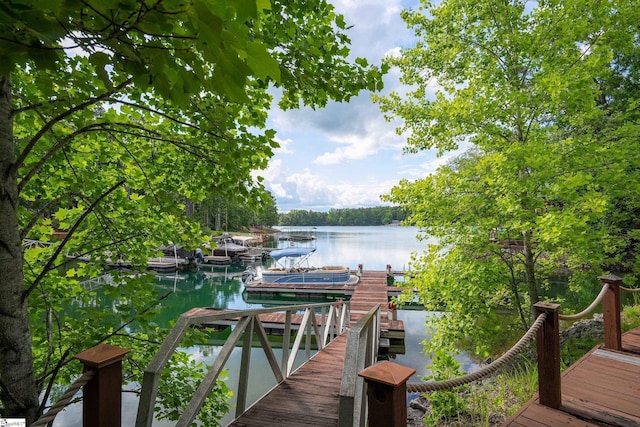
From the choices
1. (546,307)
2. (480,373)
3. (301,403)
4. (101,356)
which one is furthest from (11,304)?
(546,307)

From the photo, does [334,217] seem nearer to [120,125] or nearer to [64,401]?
[120,125]

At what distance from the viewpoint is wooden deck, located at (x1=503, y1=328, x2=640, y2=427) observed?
2660 mm

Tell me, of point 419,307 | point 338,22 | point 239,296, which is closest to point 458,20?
point 338,22

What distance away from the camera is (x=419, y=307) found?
17.3 m

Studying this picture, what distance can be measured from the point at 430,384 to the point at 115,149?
332 cm

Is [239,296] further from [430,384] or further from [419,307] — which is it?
[430,384]

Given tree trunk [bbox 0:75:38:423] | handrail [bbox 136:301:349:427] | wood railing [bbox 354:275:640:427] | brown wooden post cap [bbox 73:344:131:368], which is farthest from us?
handrail [bbox 136:301:349:427]

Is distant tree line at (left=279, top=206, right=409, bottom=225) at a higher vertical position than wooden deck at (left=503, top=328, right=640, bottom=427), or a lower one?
higher

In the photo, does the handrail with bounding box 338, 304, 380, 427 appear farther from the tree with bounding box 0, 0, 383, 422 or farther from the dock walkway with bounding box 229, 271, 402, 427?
the tree with bounding box 0, 0, 383, 422

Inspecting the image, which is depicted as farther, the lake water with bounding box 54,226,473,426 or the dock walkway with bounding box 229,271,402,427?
the lake water with bounding box 54,226,473,426

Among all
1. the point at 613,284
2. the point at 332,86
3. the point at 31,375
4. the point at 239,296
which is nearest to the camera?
the point at 31,375

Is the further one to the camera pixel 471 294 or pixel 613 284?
pixel 471 294

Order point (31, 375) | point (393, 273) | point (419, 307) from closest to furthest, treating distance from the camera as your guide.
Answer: point (31, 375)
point (419, 307)
point (393, 273)

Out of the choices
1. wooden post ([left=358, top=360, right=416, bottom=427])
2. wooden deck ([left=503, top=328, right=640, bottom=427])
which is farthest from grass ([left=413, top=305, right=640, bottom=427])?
wooden post ([left=358, top=360, right=416, bottom=427])
